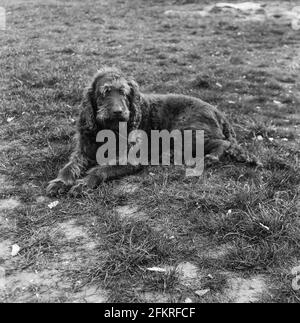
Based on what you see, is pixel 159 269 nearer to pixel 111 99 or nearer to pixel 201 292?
pixel 201 292

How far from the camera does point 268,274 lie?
4.56 metres

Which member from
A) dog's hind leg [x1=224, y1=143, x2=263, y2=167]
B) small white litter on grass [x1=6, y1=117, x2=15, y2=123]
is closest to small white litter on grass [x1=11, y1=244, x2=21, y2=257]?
dog's hind leg [x1=224, y1=143, x2=263, y2=167]

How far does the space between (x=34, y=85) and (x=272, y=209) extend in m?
6.62

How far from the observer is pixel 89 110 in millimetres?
6680

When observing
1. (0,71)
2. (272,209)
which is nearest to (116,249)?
(272,209)

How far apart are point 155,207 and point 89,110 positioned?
1843mm

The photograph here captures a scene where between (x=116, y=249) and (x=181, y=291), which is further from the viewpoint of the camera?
(x=116, y=249)

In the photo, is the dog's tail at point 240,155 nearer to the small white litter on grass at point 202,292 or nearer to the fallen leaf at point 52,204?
the fallen leaf at point 52,204

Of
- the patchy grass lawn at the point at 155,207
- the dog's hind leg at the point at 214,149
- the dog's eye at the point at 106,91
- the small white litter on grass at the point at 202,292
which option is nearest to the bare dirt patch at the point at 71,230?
the patchy grass lawn at the point at 155,207

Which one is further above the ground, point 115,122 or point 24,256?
point 115,122

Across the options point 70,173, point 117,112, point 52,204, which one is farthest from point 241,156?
point 52,204

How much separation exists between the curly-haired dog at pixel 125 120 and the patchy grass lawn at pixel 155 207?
0.27m

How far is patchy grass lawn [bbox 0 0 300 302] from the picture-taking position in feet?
14.5
